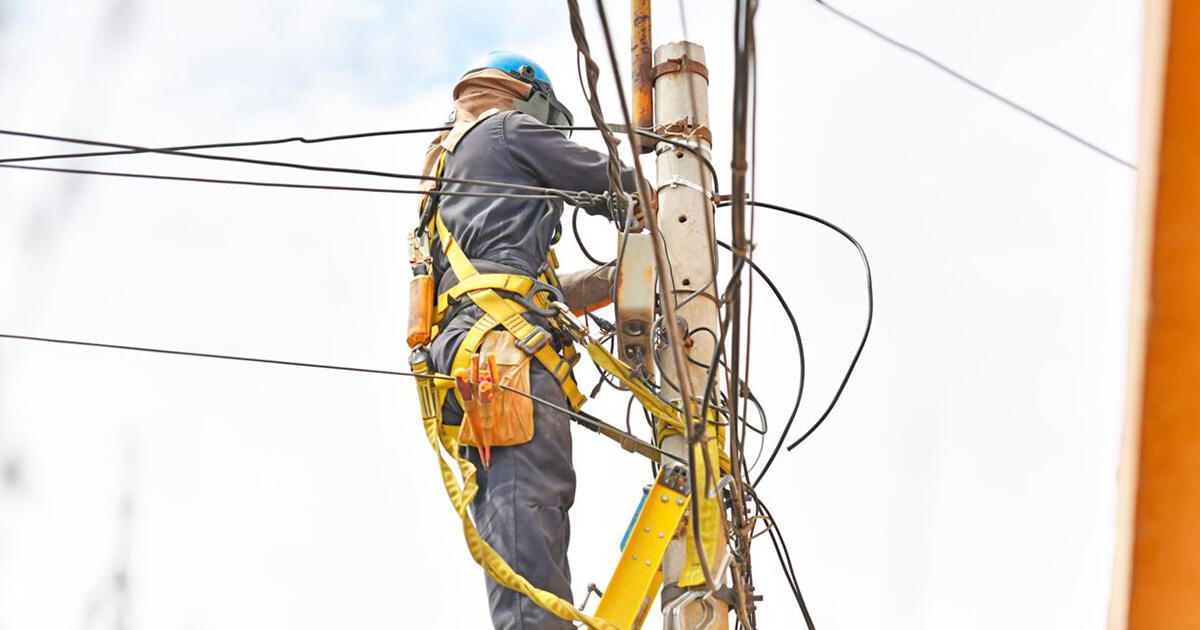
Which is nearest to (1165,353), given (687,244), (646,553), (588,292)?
(646,553)

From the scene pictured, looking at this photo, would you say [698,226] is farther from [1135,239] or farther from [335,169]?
[1135,239]

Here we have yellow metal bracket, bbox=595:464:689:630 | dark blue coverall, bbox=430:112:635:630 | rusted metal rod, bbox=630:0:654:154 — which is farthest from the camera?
rusted metal rod, bbox=630:0:654:154

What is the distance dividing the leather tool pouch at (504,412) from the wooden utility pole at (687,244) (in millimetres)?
526

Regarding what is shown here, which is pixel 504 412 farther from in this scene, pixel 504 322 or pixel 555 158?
pixel 555 158

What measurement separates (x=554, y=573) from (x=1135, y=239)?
322 centimetres

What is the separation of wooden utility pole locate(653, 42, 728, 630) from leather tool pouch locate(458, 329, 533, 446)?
0.53 meters

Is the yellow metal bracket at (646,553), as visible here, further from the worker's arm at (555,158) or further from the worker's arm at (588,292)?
the worker's arm at (555,158)

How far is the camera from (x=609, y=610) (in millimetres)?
4980

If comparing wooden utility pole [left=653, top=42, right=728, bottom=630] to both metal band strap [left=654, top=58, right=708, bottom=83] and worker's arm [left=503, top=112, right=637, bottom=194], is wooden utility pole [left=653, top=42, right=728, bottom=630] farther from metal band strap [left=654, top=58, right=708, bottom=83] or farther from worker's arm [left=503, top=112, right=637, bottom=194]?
worker's arm [left=503, top=112, right=637, bottom=194]

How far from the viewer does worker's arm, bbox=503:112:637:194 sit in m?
5.43

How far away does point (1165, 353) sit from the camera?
1897mm

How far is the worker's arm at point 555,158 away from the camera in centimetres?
543

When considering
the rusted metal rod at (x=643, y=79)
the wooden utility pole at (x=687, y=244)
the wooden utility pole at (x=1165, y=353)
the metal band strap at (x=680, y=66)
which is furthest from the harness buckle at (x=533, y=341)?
the wooden utility pole at (x=1165, y=353)

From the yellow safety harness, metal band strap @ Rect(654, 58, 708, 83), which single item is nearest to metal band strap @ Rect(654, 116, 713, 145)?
metal band strap @ Rect(654, 58, 708, 83)
